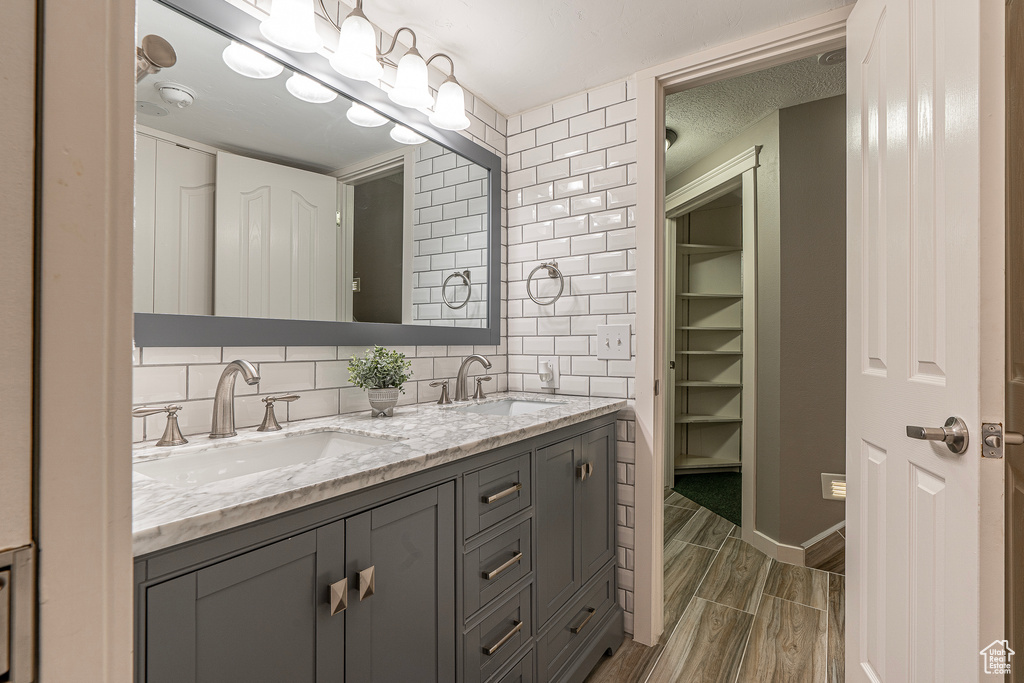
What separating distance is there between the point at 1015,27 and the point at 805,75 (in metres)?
1.33

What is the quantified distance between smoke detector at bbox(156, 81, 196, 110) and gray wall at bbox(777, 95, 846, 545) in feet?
8.30

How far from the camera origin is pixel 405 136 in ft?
5.77

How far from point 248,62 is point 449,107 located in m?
0.68

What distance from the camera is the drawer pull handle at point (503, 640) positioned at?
117 cm

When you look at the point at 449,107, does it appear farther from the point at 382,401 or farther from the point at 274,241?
the point at 382,401

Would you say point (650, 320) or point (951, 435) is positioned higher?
point (650, 320)

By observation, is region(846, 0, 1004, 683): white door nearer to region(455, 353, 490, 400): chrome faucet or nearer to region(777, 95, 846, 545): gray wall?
region(777, 95, 846, 545): gray wall

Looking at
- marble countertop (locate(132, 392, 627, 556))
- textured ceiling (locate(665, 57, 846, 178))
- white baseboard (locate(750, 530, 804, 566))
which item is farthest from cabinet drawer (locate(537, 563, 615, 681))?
textured ceiling (locate(665, 57, 846, 178))

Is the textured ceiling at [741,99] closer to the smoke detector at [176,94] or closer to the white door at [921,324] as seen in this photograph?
the white door at [921,324]

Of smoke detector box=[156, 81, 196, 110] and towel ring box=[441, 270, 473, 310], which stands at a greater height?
smoke detector box=[156, 81, 196, 110]

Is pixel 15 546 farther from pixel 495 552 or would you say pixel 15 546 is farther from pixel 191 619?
pixel 495 552

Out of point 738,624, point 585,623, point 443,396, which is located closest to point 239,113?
point 443,396

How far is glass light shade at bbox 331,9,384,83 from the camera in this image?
54.6 inches

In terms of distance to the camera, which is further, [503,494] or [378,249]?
[378,249]
